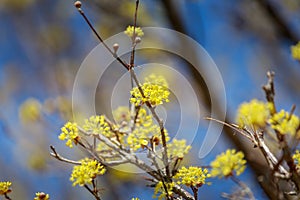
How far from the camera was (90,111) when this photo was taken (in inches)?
58.0

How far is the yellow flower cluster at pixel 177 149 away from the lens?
0.48 meters

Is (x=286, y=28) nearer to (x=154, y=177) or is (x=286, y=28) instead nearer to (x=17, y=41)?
(x=154, y=177)

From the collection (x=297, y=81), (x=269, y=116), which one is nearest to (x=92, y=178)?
(x=269, y=116)

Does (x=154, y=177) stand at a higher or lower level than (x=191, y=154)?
lower

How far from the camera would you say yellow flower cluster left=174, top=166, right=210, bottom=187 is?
428mm

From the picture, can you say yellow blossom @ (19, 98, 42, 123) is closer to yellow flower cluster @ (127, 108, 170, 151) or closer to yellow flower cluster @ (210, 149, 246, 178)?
yellow flower cluster @ (127, 108, 170, 151)

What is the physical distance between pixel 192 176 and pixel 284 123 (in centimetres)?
14

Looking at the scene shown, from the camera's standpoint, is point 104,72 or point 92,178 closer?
point 92,178

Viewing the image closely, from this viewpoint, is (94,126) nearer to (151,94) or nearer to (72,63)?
(151,94)

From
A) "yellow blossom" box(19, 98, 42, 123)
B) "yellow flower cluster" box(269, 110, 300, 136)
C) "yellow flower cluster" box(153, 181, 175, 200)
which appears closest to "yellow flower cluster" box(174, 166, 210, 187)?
"yellow flower cluster" box(153, 181, 175, 200)

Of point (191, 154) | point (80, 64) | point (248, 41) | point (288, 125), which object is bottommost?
point (288, 125)

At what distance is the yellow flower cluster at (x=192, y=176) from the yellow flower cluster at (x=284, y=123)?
0.39 ft

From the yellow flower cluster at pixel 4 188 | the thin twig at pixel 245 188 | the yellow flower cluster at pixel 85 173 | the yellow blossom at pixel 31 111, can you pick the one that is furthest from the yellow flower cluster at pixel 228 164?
the yellow blossom at pixel 31 111

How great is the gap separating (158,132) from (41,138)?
118 cm
